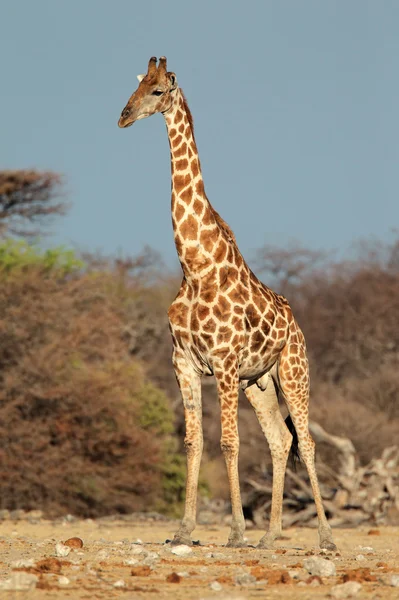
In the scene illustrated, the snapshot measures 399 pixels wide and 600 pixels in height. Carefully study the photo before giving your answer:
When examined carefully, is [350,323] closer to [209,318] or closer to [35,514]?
[35,514]

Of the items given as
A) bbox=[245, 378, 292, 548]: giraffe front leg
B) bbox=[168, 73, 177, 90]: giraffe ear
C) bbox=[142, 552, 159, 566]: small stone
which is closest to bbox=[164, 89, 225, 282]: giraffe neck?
bbox=[168, 73, 177, 90]: giraffe ear

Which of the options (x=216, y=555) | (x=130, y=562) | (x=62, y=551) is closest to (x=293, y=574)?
(x=130, y=562)

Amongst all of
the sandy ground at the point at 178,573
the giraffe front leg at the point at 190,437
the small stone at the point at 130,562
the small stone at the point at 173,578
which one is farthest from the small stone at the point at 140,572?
the giraffe front leg at the point at 190,437

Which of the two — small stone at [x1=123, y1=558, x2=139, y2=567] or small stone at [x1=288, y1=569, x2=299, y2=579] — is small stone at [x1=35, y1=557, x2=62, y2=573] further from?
small stone at [x1=288, y1=569, x2=299, y2=579]

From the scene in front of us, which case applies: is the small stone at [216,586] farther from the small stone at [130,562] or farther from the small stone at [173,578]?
the small stone at [130,562]

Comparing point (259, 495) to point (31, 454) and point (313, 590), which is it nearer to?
point (31, 454)

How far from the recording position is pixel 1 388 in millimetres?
21766

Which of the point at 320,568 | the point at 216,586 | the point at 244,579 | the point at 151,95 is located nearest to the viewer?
the point at 216,586

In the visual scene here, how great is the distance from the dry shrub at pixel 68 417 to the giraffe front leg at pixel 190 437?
12.0m

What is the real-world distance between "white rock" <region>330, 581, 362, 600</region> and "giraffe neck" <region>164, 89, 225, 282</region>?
12.2 feet

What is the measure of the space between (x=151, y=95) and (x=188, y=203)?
0.97m

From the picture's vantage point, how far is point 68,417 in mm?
21594

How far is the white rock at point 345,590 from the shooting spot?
19.6ft

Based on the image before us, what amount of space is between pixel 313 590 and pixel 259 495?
12.3m
